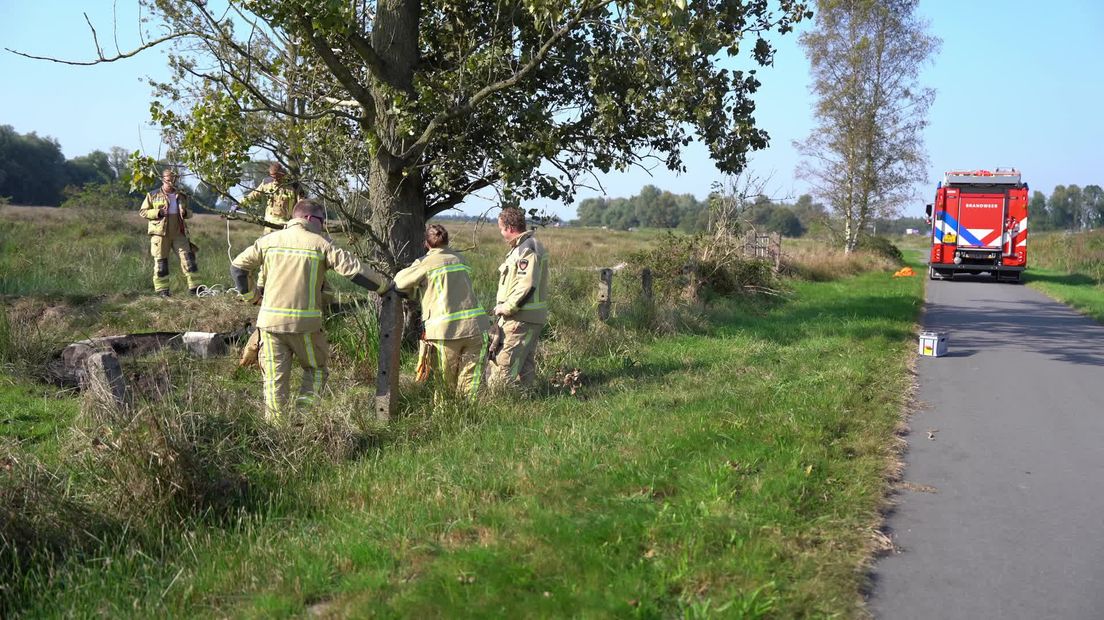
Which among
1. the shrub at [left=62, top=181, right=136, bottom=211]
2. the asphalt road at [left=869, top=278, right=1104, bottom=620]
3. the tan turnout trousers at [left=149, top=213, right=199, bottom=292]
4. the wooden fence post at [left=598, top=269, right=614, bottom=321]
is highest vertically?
the shrub at [left=62, top=181, right=136, bottom=211]

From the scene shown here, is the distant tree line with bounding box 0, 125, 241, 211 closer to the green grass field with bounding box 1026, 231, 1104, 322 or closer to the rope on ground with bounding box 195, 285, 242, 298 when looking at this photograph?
the rope on ground with bounding box 195, 285, 242, 298

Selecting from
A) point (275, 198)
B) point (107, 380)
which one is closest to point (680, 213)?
point (275, 198)

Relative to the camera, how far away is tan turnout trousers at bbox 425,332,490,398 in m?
7.64

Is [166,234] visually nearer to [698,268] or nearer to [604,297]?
[604,297]

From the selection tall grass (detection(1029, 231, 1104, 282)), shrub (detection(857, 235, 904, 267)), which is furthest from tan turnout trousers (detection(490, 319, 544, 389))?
shrub (detection(857, 235, 904, 267))

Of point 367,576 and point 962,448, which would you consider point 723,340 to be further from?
point 367,576

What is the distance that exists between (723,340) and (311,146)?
577cm

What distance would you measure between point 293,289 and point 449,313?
1369 millimetres

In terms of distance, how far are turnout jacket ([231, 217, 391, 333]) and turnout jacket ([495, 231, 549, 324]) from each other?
59.4 inches

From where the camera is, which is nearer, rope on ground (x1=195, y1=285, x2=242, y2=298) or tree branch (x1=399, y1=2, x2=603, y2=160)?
tree branch (x1=399, y1=2, x2=603, y2=160)

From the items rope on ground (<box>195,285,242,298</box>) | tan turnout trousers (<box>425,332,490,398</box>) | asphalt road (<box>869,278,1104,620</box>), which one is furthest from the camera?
rope on ground (<box>195,285,242,298</box>)

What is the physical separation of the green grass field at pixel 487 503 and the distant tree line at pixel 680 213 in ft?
14.3

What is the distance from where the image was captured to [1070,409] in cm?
829

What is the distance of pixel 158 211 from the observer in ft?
43.5
